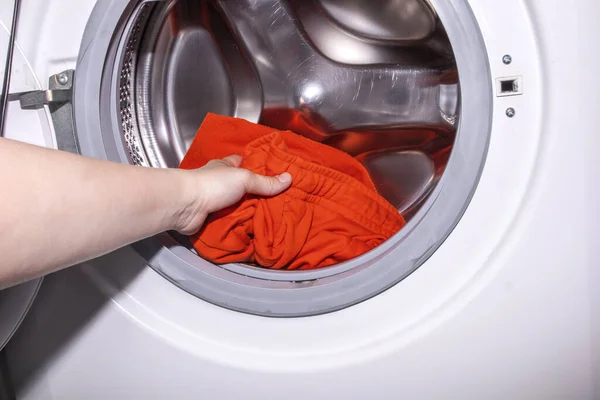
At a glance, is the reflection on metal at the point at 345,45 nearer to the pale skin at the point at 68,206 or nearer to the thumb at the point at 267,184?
the thumb at the point at 267,184

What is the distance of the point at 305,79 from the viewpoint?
1.06 meters

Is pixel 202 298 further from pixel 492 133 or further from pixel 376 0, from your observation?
pixel 376 0

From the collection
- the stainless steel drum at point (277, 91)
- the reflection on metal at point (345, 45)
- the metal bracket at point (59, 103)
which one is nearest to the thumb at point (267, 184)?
the stainless steel drum at point (277, 91)

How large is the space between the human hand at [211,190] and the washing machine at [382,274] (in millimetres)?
→ 115

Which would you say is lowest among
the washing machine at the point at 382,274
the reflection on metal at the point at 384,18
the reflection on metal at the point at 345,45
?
the washing machine at the point at 382,274

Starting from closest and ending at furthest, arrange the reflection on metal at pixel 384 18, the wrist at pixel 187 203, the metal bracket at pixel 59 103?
1. the wrist at pixel 187 203
2. the metal bracket at pixel 59 103
3. the reflection on metal at pixel 384 18

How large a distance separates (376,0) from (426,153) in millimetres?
287

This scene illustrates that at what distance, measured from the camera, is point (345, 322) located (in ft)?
2.39

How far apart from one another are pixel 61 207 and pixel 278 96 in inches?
25.7

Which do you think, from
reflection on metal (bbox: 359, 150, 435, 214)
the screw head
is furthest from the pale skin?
Answer: reflection on metal (bbox: 359, 150, 435, 214)

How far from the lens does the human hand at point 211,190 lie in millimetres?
644

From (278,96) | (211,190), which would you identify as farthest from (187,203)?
(278,96)

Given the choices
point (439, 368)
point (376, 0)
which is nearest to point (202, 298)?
point (439, 368)

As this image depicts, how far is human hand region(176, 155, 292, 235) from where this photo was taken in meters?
0.64
